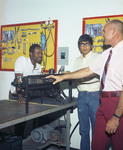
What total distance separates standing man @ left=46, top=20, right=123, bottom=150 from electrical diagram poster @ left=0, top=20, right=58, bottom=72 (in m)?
1.63

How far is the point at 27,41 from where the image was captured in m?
3.61

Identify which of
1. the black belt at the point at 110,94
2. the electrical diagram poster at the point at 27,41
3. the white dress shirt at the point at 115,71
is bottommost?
the black belt at the point at 110,94

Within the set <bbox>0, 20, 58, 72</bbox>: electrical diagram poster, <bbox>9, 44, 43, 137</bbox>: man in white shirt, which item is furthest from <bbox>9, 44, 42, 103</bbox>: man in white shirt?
<bbox>0, 20, 58, 72</bbox>: electrical diagram poster

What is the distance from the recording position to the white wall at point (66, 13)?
2961mm

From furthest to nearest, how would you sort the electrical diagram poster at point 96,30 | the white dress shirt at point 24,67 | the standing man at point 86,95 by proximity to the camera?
the electrical diagram poster at point 96,30 < the white dress shirt at point 24,67 < the standing man at point 86,95

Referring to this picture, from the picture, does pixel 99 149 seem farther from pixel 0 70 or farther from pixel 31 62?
pixel 0 70

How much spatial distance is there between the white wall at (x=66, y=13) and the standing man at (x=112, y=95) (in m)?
1.25

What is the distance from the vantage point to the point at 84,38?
269 cm

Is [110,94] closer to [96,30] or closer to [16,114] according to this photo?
[16,114]

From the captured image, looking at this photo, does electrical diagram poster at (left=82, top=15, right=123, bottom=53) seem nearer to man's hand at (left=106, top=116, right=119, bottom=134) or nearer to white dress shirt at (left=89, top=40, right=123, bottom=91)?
white dress shirt at (left=89, top=40, right=123, bottom=91)

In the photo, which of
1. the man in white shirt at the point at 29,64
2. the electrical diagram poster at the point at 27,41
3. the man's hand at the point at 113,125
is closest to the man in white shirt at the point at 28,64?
the man in white shirt at the point at 29,64

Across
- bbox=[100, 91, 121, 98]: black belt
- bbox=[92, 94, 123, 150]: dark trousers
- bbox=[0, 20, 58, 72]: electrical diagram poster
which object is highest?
bbox=[0, 20, 58, 72]: electrical diagram poster

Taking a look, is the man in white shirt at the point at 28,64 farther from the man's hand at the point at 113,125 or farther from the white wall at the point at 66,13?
the man's hand at the point at 113,125

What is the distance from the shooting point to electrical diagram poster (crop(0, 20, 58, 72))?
132 inches
